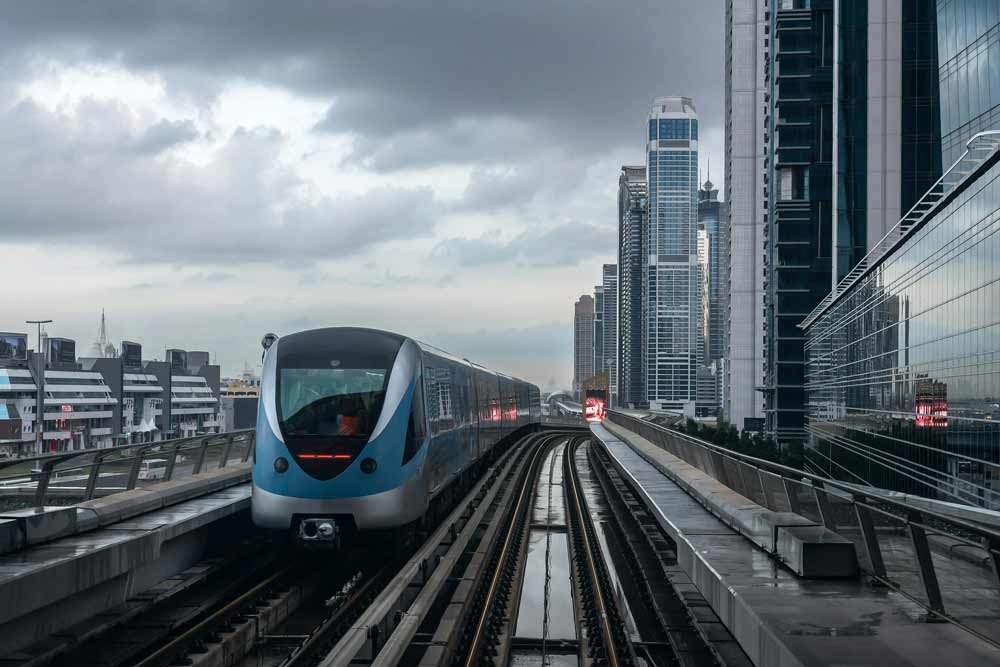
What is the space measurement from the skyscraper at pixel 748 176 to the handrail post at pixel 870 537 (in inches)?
3915

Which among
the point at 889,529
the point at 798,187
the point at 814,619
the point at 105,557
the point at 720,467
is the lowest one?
the point at 105,557

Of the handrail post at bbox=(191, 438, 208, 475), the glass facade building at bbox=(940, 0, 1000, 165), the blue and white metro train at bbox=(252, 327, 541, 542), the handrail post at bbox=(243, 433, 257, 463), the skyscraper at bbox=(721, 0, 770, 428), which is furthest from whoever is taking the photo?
the skyscraper at bbox=(721, 0, 770, 428)

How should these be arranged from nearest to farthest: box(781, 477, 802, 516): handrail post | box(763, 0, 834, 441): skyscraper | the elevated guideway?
the elevated guideway → box(781, 477, 802, 516): handrail post → box(763, 0, 834, 441): skyscraper

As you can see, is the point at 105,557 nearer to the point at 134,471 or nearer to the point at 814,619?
the point at 134,471

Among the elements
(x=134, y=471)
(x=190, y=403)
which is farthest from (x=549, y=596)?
(x=190, y=403)

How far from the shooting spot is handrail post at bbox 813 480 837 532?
9172 millimetres

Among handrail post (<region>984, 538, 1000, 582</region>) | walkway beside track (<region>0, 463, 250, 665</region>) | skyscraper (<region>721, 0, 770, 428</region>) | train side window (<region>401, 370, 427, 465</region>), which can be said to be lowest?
walkway beside track (<region>0, 463, 250, 665</region>)

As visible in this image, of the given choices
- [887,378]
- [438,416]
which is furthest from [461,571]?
[887,378]

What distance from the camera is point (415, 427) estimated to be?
14.9m

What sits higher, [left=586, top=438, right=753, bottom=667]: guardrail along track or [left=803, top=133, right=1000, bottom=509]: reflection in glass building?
[left=803, top=133, right=1000, bottom=509]: reflection in glass building

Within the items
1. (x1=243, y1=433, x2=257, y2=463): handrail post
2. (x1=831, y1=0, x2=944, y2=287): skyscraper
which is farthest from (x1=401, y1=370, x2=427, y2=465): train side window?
(x1=831, y1=0, x2=944, y2=287): skyscraper

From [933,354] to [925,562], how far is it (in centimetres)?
2397

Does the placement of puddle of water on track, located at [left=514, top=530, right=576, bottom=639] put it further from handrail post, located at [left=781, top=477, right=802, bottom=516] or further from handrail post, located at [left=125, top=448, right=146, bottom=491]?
handrail post, located at [left=125, top=448, right=146, bottom=491]

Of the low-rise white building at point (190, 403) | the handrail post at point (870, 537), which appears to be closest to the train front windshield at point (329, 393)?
the handrail post at point (870, 537)
